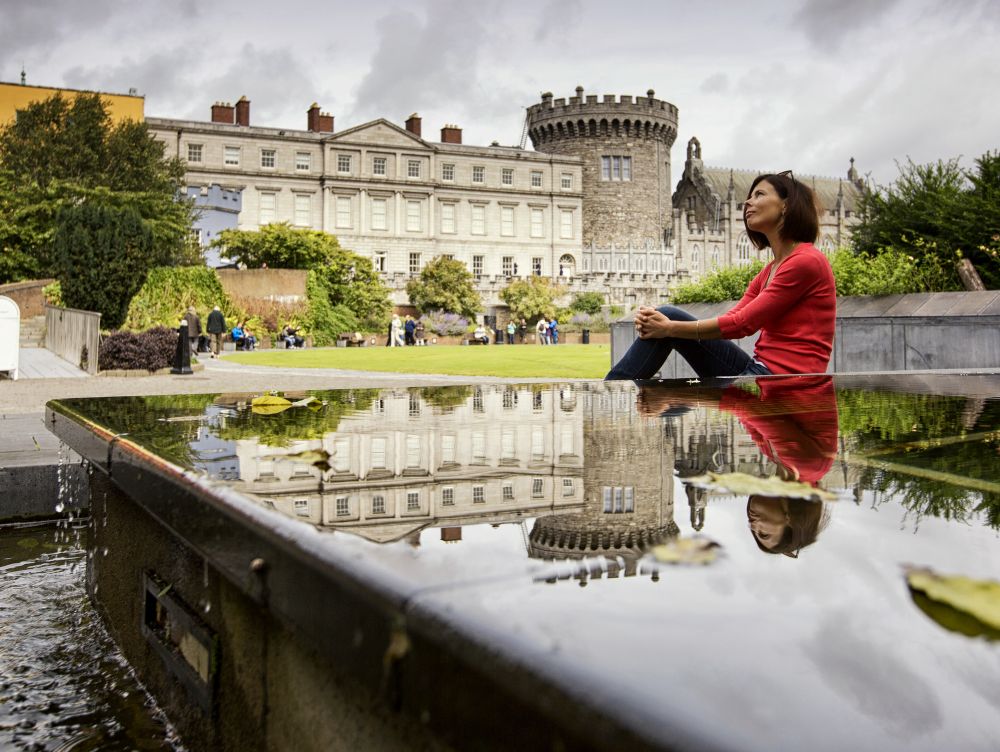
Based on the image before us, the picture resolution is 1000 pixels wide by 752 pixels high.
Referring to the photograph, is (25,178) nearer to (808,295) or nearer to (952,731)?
(808,295)

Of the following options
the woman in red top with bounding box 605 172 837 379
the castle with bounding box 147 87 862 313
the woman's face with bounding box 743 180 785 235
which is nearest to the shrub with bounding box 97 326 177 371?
the woman in red top with bounding box 605 172 837 379

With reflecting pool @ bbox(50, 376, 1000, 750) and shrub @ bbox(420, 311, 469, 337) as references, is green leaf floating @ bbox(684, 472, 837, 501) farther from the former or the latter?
shrub @ bbox(420, 311, 469, 337)

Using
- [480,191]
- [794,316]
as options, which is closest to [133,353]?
[794,316]

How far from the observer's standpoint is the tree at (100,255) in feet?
65.1

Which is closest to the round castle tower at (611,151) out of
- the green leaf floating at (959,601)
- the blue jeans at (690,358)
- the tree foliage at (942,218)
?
the tree foliage at (942,218)

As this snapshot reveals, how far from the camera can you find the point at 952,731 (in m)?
0.69

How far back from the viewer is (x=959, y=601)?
0.96 m

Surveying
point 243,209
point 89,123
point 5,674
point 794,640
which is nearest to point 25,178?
point 89,123

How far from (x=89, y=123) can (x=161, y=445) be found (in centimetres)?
3706

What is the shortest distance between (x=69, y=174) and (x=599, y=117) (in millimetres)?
38595

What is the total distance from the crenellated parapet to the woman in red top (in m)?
61.8

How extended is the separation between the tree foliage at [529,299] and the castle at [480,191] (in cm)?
200

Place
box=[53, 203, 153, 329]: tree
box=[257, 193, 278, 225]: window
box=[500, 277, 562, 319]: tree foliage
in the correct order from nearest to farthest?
box=[53, 203, 153, 329]: tree → box=[500, 277, 562, 319]: tree foliage → box=[257, 193, 278, 225]: window

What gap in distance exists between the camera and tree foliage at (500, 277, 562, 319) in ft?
160
